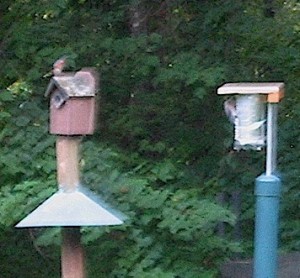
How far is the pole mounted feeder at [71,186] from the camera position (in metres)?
3.24

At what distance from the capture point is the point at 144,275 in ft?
16.8

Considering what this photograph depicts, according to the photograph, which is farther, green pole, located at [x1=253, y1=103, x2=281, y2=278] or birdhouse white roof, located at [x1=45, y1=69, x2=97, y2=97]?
green pole, located at [x1=253, y1=103, x2=281, y2=278]

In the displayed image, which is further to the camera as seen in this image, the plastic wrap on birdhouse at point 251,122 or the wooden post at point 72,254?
the plastic wrap on birdhouse at point 251,122

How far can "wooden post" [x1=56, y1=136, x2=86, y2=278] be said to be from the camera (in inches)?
134

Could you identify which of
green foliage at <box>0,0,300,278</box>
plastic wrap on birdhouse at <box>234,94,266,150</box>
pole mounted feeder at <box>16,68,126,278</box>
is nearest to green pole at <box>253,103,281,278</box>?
plastic wrap on birdhouse at <box>234,94,266,150</box>

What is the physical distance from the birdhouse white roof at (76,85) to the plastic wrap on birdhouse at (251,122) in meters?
1.20

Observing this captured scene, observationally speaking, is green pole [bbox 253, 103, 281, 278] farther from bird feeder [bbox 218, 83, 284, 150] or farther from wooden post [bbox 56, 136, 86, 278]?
wooden post [bbox 56, 136, 86, 278]

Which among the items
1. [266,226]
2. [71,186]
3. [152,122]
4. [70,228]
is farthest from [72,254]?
[152,122]

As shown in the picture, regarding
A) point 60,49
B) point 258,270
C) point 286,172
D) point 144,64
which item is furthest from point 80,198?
point 286,172

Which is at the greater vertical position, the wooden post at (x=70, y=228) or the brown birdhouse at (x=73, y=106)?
the brown birdhouse at (x=73, y=106)

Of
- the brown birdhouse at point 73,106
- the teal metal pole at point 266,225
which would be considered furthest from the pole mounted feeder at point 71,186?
the teal metal pole at point 266,225

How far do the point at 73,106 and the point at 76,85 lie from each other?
0.08m

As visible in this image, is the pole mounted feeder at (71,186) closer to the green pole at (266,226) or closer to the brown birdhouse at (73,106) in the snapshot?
the brown birdhouse at (73,106)

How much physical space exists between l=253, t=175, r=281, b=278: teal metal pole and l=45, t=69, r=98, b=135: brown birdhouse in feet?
3.83
